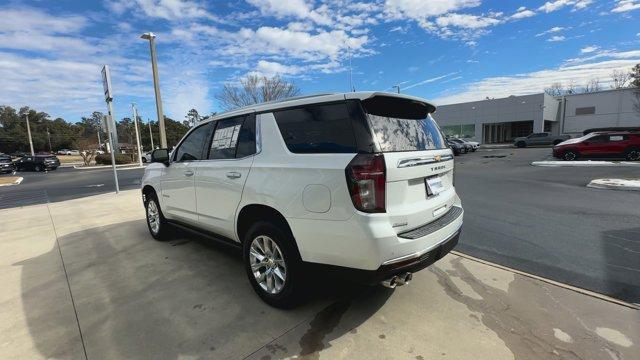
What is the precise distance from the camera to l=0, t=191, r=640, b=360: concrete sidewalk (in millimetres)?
2586

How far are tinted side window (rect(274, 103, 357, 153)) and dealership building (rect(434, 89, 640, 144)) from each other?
46.8 m

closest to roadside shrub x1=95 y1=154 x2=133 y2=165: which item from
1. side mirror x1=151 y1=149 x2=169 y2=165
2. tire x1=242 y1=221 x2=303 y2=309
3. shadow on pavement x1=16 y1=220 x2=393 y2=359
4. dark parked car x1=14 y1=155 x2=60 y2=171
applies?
dark parked car x1=14 y1=155 x2=60 y2=171

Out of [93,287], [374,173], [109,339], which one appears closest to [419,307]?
[374,173]

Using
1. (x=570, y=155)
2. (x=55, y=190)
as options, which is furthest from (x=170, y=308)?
(x=570, y=155)

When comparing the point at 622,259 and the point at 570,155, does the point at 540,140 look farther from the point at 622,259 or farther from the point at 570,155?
the point at 622,259

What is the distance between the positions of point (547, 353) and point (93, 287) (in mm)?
4374

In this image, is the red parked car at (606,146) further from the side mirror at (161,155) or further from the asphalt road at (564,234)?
the side mirror at (161,155)

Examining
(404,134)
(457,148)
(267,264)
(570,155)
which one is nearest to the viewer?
(404,134)

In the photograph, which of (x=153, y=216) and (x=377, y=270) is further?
(x=153, y=216)

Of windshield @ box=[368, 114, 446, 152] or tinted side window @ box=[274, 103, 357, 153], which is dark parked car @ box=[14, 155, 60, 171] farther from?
windshield @ box=[368, 114, 446, 152]

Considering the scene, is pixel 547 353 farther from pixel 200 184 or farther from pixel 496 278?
pixel 200 184

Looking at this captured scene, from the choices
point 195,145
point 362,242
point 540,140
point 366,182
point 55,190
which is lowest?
point 55,190

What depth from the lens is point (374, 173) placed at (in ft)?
8.14

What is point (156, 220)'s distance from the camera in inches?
212
